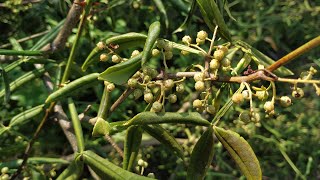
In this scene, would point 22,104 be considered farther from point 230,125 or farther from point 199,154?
point 199,154

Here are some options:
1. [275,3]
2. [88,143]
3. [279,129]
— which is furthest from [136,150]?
[275,3]

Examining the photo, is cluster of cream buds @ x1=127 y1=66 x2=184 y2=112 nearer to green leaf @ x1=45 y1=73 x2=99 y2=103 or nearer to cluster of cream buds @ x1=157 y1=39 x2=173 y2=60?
cluster of cream buds @ x1=157 y1=39 x2=173 y2=60

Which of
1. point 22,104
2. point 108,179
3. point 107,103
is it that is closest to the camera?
point 108,179

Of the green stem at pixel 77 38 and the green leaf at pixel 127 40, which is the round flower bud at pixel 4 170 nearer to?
the green stem at pixel 77 38

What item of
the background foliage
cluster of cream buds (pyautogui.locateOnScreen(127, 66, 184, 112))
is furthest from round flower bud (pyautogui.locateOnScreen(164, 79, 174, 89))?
the background foliage

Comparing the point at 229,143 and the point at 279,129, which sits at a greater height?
the point at 229,143

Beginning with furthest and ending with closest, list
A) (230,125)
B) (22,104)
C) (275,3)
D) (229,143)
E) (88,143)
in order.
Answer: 1. (275,3)
2. (230,125)
3. (22,104)
4. (88,143)
5. (229,143)
